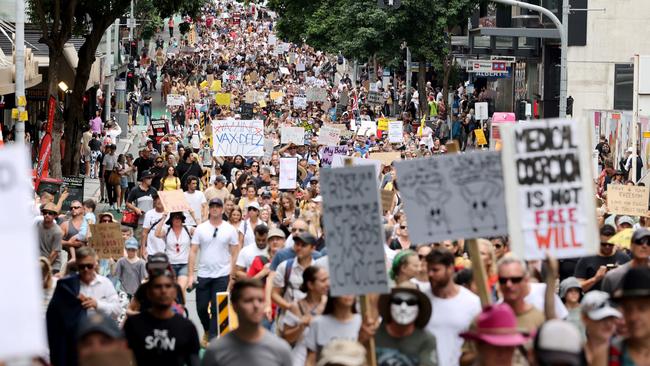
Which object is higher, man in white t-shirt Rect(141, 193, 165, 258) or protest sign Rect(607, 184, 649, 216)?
protest sign Rect(607, 184, 649, 216)

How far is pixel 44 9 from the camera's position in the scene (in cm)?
3192

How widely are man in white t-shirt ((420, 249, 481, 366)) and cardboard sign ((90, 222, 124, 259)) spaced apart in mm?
6985

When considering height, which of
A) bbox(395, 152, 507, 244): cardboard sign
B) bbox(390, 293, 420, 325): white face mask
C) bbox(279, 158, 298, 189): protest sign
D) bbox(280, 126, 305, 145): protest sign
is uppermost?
bbox(280, 126, 305, 145): protest sign

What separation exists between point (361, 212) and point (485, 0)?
44188 mm

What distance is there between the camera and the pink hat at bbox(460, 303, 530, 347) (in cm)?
668

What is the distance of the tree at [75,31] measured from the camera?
102ft

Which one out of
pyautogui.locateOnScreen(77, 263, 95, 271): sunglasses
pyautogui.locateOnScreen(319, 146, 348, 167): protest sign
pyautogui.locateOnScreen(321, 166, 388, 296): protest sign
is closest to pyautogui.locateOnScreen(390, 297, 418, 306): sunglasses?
pyautogui.locateOnScreen(321, 166, 388, 296): protest sign

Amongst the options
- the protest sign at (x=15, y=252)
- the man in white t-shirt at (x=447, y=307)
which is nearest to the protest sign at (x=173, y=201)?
the man in white t-shirt at (x=447, y=307)

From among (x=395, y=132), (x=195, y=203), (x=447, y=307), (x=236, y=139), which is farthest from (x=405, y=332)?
(x=395, y=132)

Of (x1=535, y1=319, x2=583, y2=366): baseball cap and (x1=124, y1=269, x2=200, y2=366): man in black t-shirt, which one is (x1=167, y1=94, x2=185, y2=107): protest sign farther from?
(x1=535, y1=319, x2=583, y2=366): baseball cap

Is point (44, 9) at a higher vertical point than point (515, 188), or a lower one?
higher

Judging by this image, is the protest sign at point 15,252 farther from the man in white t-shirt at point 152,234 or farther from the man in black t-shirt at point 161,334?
the man in white t-shirt at point 152,234

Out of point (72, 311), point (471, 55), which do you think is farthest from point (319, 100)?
point (72, 311)

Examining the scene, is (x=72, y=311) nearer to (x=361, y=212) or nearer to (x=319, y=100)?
(x=361, y=212)
